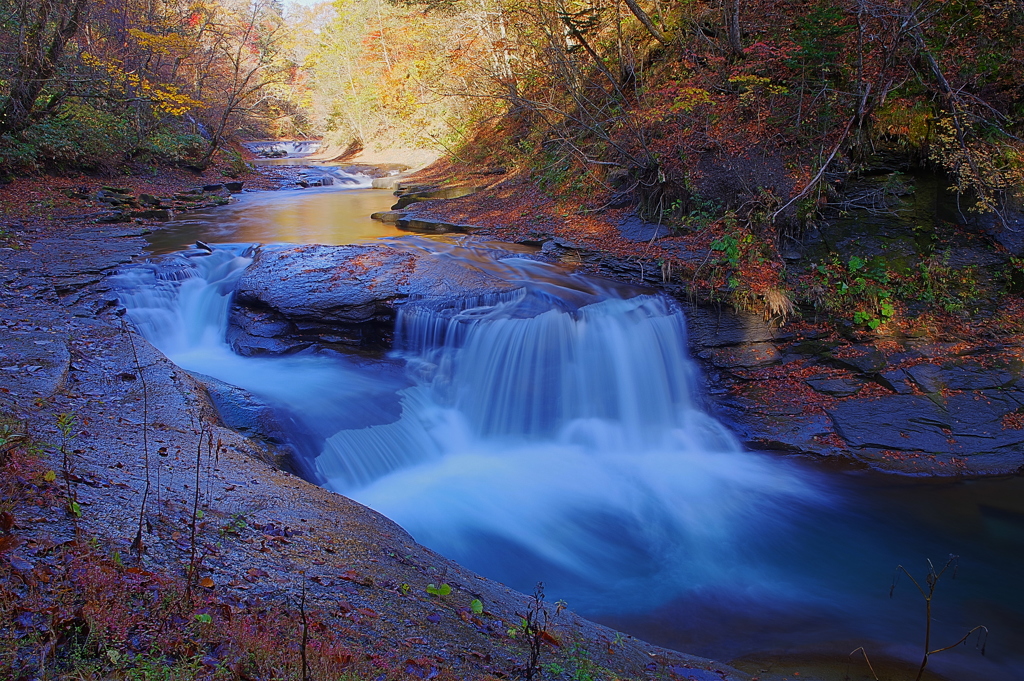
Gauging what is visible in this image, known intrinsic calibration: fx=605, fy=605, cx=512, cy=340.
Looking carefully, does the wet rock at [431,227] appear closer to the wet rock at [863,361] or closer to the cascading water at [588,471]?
the cascading water at [588,471]

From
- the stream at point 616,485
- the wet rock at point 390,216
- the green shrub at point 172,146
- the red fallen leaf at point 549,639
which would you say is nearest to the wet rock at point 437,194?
the wet rock at point 390,216

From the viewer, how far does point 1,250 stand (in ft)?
32.4

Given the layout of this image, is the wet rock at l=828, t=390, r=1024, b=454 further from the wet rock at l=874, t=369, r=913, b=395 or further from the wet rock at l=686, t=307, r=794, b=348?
the wet rock at l=686, t=307, r=794, b=348

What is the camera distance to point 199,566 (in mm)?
2939

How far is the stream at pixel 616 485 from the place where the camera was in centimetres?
520

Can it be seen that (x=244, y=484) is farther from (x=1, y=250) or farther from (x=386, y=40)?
(x=386, y=40)

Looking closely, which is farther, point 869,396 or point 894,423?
point 869,396

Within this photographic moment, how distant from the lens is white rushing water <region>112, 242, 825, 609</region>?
20.1 feet

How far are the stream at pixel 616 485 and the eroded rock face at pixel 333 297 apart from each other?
0.29 metres

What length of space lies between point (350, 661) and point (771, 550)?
5.13 meters

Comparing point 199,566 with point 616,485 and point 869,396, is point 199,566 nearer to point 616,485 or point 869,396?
point 616,485

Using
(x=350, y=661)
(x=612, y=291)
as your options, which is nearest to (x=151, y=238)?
(x=612, y=291)

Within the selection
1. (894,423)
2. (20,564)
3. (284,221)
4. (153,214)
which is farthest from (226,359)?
(894,423)

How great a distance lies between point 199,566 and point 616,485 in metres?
5.23
